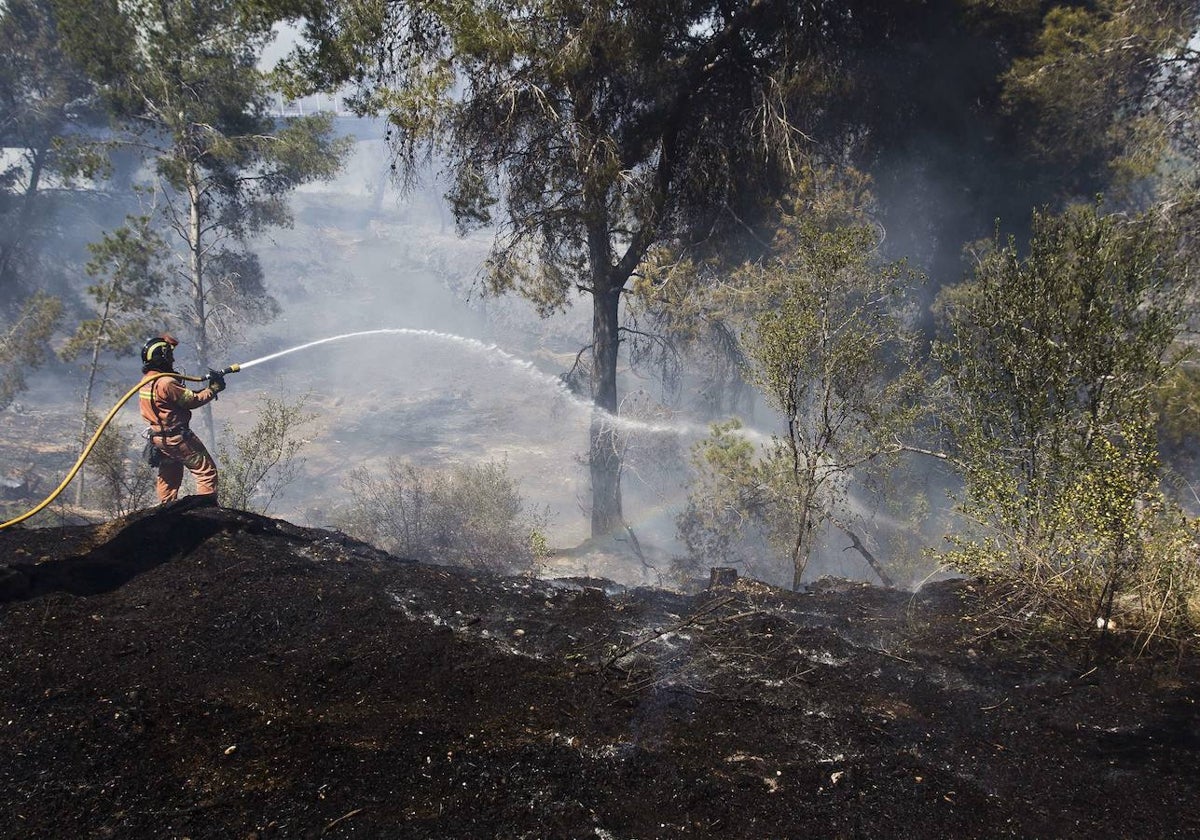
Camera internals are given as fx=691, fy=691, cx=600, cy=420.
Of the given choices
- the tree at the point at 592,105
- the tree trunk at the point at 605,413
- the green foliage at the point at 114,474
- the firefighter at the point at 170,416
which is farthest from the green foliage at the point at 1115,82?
the green foliage at the point at 114,474

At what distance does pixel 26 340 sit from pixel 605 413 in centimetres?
1539

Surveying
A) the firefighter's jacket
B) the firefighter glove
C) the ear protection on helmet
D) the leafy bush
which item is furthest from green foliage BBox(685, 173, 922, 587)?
the leafy bush

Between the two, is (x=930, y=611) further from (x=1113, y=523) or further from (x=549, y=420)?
(x=549, y=420)

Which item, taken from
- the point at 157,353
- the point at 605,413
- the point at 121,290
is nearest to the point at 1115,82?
the point at 605,413

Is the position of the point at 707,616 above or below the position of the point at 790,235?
below

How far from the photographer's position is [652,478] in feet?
68.5

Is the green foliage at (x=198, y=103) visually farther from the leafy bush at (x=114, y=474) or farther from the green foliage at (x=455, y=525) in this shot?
the green foliage at (x=455, y=525)

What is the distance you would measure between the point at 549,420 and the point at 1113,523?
23.8 m

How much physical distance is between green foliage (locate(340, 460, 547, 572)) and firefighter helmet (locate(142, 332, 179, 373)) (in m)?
6.35

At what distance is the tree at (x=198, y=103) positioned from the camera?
13734 millimetres

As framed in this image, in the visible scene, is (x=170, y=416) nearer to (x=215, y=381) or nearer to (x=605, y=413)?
(x=215, y=381)

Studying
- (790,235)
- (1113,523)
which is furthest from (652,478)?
(1113,523)

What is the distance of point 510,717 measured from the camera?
410 cm

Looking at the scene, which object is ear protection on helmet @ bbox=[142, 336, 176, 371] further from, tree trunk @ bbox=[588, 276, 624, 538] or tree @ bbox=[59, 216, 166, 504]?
tree @ bbox=[59, 216, 166, 504]
